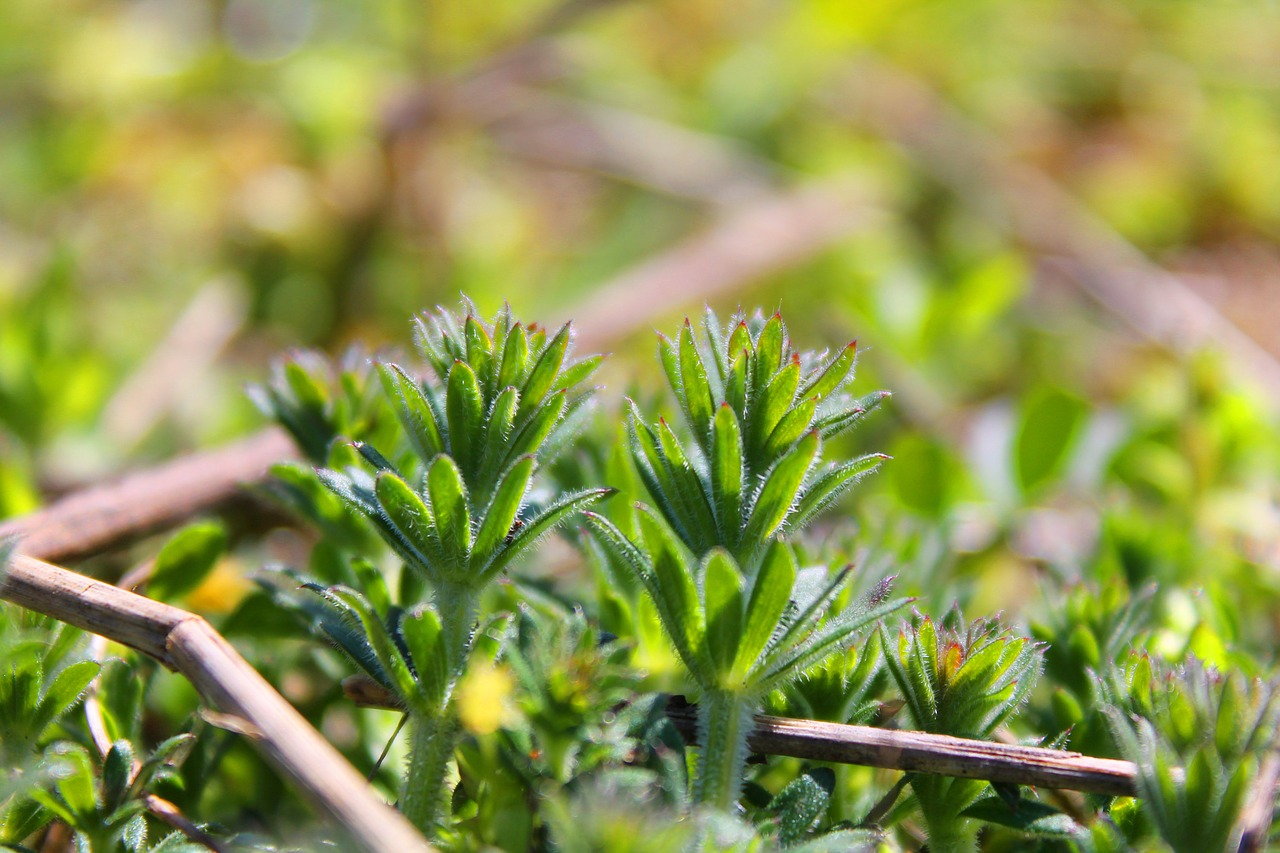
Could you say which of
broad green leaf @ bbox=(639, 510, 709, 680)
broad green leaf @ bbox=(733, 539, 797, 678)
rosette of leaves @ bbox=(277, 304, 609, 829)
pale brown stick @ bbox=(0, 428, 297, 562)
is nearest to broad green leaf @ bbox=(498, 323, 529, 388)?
rosette of leaves @ bbox=(277, 304, 609, 829)

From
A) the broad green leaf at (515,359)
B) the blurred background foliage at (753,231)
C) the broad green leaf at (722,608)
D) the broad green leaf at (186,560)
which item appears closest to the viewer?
the broad green leaf at (722,608)

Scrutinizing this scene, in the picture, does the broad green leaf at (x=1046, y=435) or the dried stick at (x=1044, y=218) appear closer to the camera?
the broad green leaf at (x=1046, y=435)

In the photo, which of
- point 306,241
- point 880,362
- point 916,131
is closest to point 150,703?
point 880,362

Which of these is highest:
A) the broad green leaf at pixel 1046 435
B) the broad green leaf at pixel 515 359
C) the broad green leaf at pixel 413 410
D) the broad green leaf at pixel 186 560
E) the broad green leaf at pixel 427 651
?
the broad green leaf at pixel 1046 435

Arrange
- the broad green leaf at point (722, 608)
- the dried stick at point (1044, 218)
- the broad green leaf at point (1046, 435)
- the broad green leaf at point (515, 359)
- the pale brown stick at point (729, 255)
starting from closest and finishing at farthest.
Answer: the broad green leaf at point (722, 608) → the broad green leaf at point (515, 359) → the broad green leaf at point (1046, 435) → the pale brown stick at point (729, 255) → the dried stick at point (1044, 218)

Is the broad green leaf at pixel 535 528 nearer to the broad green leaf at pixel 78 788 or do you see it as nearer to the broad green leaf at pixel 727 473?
the broad green leaf at pixel 727 473

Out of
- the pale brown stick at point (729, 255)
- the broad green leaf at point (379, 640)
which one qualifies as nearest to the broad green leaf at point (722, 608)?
the broad green leaf at point (379, 640)

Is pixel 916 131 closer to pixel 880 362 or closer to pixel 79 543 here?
pixel 880 362

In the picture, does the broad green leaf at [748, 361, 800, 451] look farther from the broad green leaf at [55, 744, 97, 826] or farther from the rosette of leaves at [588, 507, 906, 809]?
the broad green leaf at [55, 744, 97, 826]
